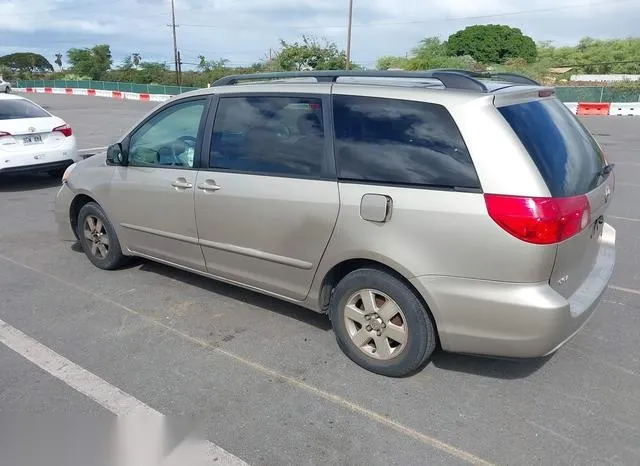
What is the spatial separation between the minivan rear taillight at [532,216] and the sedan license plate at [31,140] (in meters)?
8.14

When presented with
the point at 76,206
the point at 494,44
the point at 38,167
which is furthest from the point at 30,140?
the point at 494,44

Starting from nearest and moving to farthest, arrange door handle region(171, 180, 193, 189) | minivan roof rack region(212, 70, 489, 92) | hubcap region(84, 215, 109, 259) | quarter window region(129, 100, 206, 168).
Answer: minivan roof rack region(212, 70, 489, 92)
door handle region(171, 180, 193, 189)
quarter window region(129, 100, 206, 168)
hubcap region(84, 215, 109, 259)

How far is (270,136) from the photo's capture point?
360 centimetres

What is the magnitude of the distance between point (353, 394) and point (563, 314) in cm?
122

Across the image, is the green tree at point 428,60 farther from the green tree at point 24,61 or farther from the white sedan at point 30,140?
the green tree at point 24,61

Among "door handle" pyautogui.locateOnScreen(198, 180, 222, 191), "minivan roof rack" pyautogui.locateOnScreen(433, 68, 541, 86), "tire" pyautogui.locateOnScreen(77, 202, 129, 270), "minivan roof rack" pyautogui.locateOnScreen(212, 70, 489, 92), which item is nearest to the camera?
"minivan roof rack" pyautogui.locateOnScreen(212, 70, 489, 92)

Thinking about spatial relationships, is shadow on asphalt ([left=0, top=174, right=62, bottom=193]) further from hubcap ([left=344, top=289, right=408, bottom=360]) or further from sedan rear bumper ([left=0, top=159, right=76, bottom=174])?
hubcap ([left=344, top=289, right=408, bottom=360])

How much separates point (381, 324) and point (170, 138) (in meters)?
2.37

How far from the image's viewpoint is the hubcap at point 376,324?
3.13m

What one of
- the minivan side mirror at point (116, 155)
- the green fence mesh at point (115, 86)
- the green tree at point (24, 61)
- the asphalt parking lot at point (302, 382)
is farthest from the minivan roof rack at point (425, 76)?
the green tree at point (24, 61)

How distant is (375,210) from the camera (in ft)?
9.95

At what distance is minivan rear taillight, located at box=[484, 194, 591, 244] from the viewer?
264 centimetres

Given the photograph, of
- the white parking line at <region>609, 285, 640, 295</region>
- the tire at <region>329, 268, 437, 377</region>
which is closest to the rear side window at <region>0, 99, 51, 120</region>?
the tire at <region>329, 268, 437, 377</region>

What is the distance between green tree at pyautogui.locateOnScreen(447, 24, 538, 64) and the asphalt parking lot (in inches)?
3225
